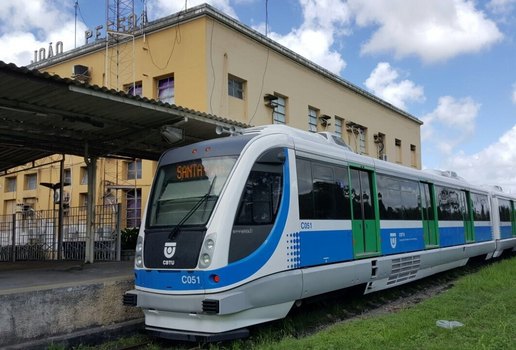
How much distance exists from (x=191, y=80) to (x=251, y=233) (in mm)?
12083

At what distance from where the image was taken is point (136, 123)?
10.8 meters

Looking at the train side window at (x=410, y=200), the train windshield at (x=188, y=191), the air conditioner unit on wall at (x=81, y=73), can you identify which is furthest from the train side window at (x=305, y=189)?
the air conditioner unit on wall at (x=81, y=73)

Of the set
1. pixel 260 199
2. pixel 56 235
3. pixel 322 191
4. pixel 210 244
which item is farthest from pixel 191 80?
pixel 210 244

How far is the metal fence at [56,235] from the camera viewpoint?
14.5m

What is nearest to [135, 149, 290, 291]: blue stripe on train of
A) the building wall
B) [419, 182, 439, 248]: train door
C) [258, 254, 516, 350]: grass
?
[258, 254, 516, 350]: grass

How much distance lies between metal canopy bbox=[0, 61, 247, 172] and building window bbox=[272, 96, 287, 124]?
8438 millimetres

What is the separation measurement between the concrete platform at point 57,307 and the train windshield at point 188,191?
54.9 inches

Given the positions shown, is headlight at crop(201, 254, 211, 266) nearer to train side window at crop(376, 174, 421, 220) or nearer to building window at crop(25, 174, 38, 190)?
train side window at crop(376, 174, 421, 220)

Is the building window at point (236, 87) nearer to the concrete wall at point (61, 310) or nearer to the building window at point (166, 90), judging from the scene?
the building window at point (166, 90)

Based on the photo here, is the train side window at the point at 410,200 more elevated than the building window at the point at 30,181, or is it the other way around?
the building window at the point at 30,181

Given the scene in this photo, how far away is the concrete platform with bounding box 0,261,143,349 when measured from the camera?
7066mm

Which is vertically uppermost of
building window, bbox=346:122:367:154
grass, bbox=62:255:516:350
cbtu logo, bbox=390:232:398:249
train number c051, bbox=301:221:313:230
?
building window, bbox=346:122:367:154

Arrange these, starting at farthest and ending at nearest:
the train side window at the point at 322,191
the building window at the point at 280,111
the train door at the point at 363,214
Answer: the building window at the point at 280,111 → the train door at the point at 363,214 → the train side window at the point at 322,191

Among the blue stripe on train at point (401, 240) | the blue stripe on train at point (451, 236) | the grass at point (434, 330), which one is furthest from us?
the blue stripe on train at point (451, 236)
